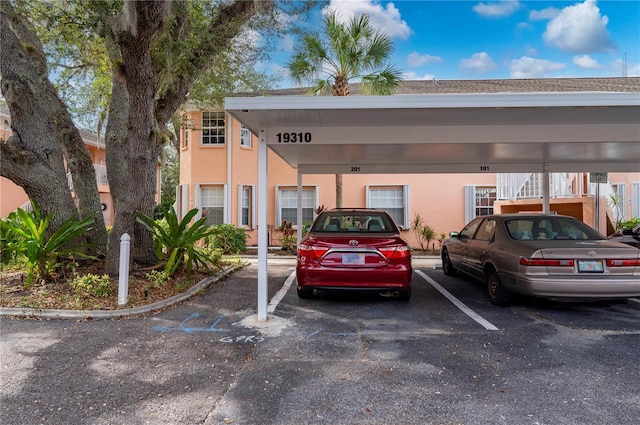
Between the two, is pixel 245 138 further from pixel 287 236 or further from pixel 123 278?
pixel 123 278

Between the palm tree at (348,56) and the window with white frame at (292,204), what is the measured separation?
14.7ft

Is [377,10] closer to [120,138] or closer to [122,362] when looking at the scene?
[120,138]

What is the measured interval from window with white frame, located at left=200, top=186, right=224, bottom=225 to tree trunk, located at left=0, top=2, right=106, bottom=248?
7143 millimetres

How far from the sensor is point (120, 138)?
8.44 metres

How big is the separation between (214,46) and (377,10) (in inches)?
252

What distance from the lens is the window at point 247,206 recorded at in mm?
15656

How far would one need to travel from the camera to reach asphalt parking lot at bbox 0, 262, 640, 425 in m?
3.13

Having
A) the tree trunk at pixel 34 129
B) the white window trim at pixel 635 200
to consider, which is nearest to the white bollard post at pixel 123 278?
the tree trunk at pixel 34 129

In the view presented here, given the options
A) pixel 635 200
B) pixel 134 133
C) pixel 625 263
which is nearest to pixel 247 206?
pixel 134 133

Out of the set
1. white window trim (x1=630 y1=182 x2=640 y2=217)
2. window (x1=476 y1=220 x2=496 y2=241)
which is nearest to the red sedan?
window (x1=476 y1=220 x2=496 y2=241)

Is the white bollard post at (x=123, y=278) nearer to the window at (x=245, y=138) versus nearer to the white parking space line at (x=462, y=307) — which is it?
the white parking space line at (x=462, y=307)

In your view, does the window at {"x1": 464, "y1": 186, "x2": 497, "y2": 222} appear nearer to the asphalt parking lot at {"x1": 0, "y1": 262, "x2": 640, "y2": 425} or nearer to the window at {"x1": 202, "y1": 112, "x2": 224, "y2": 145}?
the asphalt parking lot at {"x1": 0, "y1": 262, "x2": 640, "y2": 425}

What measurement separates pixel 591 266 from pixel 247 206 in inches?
489

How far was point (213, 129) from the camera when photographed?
15.7 metres
